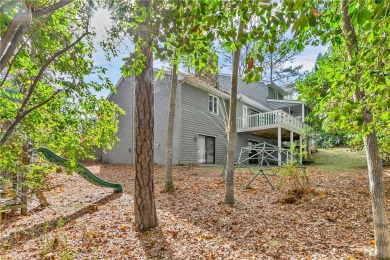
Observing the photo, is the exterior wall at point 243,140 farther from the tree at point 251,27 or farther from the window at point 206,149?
the tree at point 251,27

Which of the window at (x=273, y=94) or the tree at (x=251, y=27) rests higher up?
the window at (x=273, y=94)

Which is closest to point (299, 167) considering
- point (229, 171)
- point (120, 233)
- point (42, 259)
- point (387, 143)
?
point (229, 171)

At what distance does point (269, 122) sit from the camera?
14867mm

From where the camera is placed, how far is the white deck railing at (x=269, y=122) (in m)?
14.4

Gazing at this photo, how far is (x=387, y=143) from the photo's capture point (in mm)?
8000

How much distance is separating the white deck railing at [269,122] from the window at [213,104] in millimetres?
1865

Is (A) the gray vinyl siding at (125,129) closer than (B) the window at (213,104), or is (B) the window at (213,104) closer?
(A) the gray vinyl siding at (125,129)

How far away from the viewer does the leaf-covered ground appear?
3684mm

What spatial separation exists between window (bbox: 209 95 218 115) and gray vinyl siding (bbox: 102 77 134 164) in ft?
15.7

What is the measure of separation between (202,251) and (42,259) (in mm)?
2300

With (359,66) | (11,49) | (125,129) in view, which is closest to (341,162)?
(125,129)

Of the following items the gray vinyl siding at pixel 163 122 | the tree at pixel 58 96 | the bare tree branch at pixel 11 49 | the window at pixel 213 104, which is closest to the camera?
the bare tree branch at pixel 11 49

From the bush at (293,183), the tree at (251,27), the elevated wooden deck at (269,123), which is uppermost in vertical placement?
the elevated wooden deck at (269,123)

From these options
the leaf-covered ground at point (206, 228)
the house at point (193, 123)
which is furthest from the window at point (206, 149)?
the leaf-covered ground at point (206, 228)
